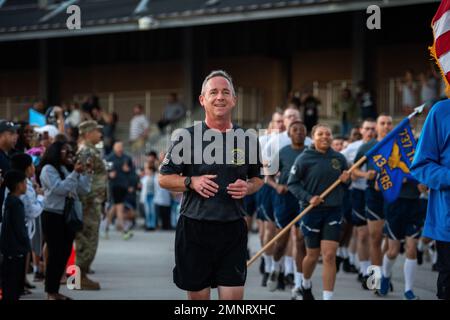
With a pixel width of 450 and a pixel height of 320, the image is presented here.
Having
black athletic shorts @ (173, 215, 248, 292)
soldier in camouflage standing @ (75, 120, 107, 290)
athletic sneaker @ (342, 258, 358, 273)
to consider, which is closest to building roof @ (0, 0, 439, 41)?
athletic sneaker @ (342, 258, 358, 273)

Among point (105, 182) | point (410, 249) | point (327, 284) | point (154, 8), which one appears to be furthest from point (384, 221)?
point (154, 8)

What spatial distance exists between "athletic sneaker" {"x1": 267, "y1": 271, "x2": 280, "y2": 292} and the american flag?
17.3ft

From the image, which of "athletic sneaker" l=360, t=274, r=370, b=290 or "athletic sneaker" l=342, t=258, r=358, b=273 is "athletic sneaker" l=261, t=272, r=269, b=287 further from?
"athletic sneaker" l=342, t=258, r=358, b=273

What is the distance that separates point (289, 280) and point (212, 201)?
597cm

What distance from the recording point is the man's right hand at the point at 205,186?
20.9 feet

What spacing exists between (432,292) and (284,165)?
2.36 m

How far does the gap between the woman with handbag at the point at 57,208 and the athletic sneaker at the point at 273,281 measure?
2.70 m

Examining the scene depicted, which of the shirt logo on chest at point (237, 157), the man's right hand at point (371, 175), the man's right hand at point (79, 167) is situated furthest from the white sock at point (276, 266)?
the shirt logo on chest at point (237, 157)

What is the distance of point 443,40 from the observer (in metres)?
7.27

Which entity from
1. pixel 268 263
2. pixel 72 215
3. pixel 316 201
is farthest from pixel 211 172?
pixel 268 263

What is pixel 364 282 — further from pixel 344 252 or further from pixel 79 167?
pixel 79 167

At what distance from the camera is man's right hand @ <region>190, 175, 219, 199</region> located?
20.9ft

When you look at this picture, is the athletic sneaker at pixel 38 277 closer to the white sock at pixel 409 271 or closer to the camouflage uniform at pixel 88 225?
the camouflage uniform at pixel 88 225

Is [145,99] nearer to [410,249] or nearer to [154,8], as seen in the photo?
[154,8]
